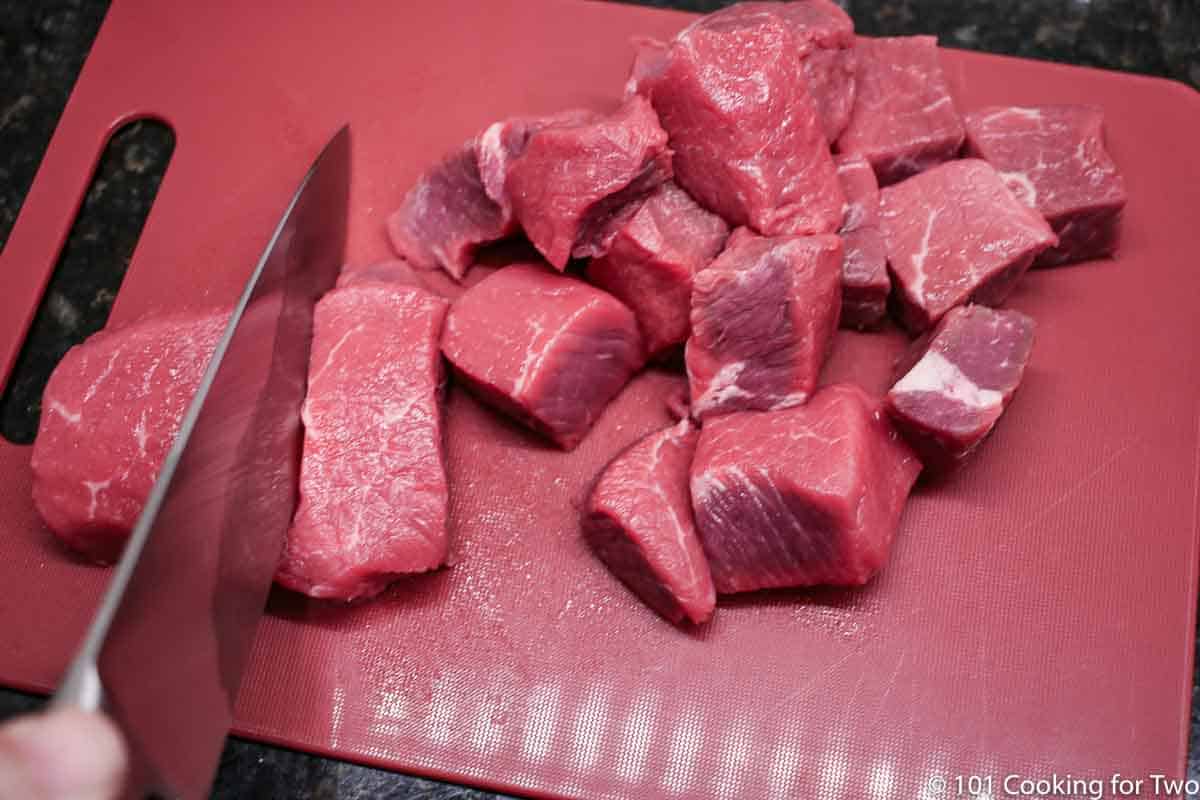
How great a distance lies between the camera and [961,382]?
3.06m

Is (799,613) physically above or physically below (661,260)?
below

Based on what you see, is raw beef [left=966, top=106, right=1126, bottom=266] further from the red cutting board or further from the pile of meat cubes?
the red cutting board

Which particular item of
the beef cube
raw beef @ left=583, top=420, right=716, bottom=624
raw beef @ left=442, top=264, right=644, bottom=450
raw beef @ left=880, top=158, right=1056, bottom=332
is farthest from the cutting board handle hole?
raw beef @ left=880, top=158, right=1056, bottom=332

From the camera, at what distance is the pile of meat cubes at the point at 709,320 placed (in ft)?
9.99

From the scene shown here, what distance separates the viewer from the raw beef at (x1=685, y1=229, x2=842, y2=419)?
10.1ft

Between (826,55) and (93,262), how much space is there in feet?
8.83

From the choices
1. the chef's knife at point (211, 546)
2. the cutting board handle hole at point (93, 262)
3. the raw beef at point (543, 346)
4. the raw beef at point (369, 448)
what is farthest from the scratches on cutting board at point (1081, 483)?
the cutting board handle hole at point (93, 262)

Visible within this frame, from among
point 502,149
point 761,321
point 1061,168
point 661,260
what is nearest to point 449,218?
point 502,149

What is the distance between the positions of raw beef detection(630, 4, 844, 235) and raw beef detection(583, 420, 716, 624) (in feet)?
2.59

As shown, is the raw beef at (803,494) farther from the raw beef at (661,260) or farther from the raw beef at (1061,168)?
the raw beef at (1061,168)

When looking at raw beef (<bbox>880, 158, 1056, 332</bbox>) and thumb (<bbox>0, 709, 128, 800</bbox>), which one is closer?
thumb (<bbox>0, 709, 128, 800</bbox>)

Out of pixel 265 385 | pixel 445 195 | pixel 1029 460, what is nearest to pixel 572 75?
pixel 445 195

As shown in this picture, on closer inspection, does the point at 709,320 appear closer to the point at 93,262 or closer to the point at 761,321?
the point at 761,321

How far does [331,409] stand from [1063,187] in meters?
2.47
